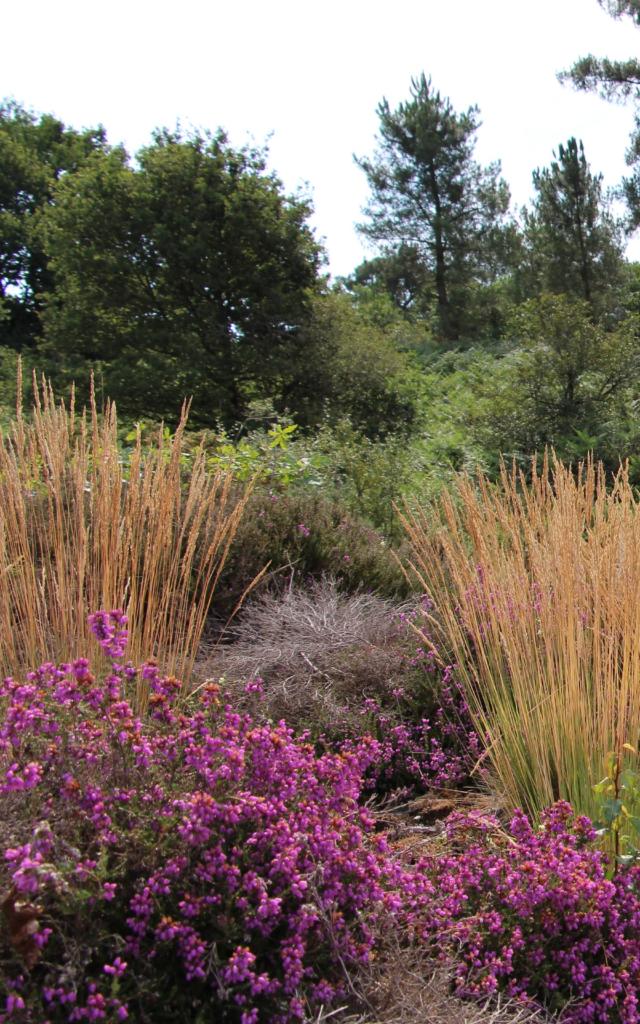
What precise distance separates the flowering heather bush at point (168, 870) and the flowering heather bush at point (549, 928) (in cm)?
22

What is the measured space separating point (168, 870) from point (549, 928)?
0.88 metres

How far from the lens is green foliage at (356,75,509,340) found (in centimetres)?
2244

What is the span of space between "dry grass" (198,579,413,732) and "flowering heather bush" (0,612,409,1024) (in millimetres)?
1250

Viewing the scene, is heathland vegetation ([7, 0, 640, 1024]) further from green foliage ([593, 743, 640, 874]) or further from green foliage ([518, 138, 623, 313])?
green foliage ([518, 138, 623, 313])

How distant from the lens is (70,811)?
157 centimetres

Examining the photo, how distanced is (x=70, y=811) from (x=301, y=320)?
12.5m

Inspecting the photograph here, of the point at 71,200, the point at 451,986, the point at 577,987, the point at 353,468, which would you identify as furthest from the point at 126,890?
the point at 71,200

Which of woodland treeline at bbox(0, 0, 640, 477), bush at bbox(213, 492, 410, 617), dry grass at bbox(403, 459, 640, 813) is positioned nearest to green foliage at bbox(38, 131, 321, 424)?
woodland treeline at bbox(0, 0, 640, 477)

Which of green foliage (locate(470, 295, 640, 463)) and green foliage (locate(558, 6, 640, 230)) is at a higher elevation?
green foliage (locate(558, 6, 640, 230))

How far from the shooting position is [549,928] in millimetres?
1795

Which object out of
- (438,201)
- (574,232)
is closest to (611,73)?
(574,232)

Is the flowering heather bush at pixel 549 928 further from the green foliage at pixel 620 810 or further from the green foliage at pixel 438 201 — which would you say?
the green foliage at pixel 438 201

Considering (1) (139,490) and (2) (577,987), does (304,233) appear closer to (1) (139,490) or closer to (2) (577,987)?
(1) (139,490)

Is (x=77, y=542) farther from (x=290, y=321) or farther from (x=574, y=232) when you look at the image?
(x=574, y=232)
